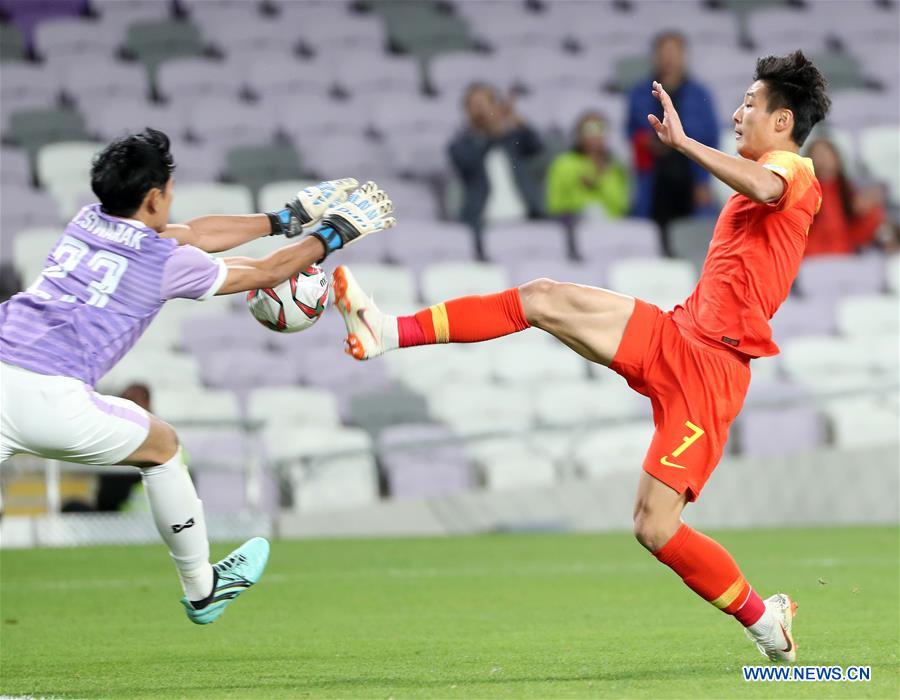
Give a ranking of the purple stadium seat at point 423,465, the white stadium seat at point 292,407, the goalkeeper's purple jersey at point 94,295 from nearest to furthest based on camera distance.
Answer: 1. the goalkeeper's purple jersey at point 94,295
2. the purple stadium seat at point 423,465
3. the white stadium seat at point 292,407

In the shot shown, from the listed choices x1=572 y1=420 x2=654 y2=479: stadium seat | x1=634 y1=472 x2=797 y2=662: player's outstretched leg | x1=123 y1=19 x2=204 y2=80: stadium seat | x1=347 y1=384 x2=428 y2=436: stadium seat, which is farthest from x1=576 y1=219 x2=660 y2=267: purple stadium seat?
x1=634 y1=472 x2=797 y2=662: player's outstretched leg

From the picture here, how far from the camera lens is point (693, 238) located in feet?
49.5

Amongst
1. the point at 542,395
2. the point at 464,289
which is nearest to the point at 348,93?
the point at 464,289

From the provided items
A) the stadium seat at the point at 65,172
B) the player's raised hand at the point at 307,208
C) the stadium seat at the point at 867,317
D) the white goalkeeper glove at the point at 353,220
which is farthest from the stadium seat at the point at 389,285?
the white goalkeeper glove at the point at 353,220

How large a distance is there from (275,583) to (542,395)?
15.4 ft

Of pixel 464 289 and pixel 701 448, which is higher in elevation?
pixel 701 448

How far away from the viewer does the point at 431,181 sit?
15.9 meters

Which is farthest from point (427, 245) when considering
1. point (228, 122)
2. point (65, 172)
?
point (65, 172)

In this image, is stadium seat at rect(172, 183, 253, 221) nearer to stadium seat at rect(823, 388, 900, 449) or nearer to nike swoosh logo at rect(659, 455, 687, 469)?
stadium seat at rect(823, 388, 900, 449)

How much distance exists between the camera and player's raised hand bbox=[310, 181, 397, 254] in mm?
5859

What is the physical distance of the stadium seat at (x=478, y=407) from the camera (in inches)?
520

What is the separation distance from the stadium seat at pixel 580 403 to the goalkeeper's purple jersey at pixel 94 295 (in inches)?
316

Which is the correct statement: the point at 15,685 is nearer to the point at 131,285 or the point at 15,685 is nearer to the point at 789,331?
the point at 131,285

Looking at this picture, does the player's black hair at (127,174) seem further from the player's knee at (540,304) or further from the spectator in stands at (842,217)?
the spectator in stands at (842,217)
